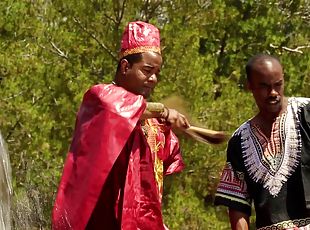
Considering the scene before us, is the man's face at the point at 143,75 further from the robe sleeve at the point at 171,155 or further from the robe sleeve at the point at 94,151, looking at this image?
the robe sleeve at the point at 171,155

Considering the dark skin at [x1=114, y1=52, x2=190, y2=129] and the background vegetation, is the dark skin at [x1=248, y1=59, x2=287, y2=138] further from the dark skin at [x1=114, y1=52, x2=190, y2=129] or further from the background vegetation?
the background vegetation

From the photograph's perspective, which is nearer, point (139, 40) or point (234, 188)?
point (139, 40)

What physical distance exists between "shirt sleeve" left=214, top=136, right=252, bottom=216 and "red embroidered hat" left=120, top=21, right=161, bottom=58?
0.65 meters

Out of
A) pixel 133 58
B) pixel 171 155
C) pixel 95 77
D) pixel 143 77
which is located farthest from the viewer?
pixel 95 77

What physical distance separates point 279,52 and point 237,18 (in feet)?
2.77

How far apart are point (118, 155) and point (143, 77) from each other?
511 millimetres

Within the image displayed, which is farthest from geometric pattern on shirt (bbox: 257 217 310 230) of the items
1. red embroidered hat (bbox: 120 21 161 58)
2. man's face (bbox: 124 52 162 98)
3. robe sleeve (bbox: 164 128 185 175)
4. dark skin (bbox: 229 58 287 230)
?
red embroidered hat (bbox: 120 21 161 58)

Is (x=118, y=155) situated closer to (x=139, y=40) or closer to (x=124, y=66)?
(x=124, y=66)

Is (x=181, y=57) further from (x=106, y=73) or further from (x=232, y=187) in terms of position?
(x=232, y=187)

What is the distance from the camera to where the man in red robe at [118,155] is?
3988mm

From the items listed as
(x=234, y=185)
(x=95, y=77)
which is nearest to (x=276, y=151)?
(x=234, y=185)

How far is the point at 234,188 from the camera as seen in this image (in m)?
4.67

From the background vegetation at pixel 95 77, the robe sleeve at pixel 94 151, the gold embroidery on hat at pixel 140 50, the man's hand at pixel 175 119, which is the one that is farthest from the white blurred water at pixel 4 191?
the background vegetation at pixel 95 77

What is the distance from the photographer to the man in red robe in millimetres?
3988
